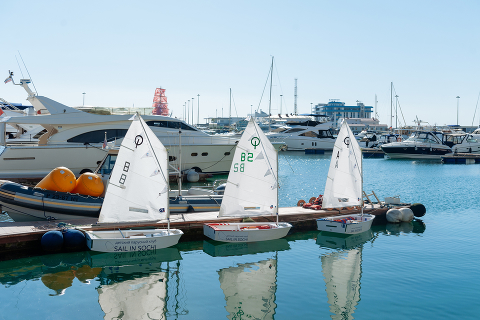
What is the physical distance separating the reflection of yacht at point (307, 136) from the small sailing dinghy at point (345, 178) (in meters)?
53.4

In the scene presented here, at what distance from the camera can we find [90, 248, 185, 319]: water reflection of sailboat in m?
11.1

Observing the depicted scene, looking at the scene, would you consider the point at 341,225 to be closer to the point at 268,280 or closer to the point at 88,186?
the point at 268,280

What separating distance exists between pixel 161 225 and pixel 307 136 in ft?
202

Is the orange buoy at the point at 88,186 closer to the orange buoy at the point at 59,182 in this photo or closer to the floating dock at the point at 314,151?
the orange buoy at the point at 59,182

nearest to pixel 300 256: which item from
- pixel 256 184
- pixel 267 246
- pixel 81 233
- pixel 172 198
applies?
pixel 267 246

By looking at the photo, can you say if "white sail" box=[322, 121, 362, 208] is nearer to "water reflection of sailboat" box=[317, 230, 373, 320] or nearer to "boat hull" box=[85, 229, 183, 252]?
"water reflection of sailboat" box=[317, 230, 373, 320]

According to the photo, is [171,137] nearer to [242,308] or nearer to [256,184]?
[256,184]

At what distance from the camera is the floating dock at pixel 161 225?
1466 centimetres

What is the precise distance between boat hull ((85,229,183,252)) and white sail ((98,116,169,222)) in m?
0.59

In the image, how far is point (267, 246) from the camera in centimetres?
1736

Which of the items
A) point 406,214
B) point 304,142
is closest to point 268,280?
point 406,214

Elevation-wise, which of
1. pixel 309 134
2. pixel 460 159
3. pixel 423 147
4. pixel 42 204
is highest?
pixel 309 134

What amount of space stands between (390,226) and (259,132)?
9.31 meters

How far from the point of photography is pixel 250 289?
42.5ft
